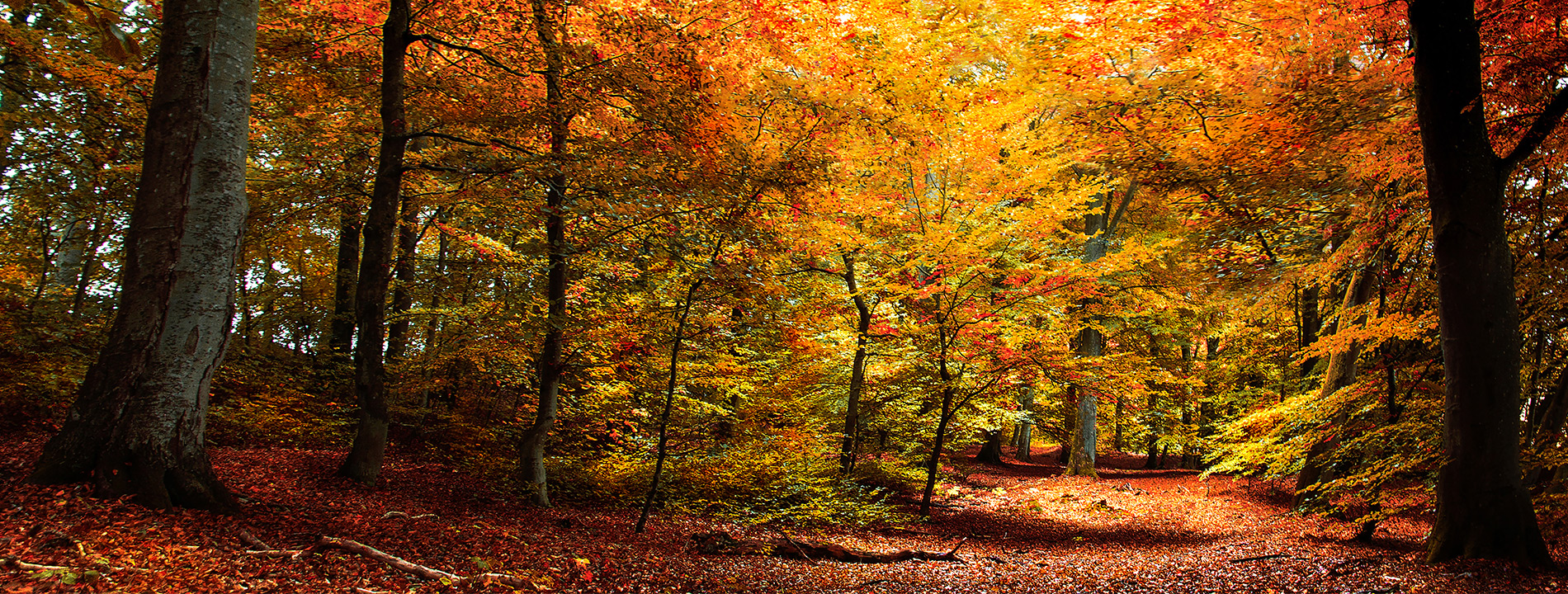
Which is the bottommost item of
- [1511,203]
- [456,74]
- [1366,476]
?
[1366,476]

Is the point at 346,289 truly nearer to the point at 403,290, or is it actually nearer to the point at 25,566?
the point at 403,290

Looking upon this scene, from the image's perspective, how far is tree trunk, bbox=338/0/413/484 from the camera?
661cm

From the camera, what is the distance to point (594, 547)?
21.3 feet

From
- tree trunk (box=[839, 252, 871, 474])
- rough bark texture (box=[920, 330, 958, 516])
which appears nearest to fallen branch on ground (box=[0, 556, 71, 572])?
rough bark texture (box=[920, 330, 958, 516])

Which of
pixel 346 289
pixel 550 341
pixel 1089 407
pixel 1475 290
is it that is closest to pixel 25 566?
pixel 550 341

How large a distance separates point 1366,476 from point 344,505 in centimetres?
878

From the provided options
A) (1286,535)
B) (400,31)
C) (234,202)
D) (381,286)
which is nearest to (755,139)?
(400,31)

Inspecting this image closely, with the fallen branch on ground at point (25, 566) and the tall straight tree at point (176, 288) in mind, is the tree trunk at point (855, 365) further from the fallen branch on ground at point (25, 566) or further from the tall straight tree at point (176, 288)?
the fallen branch on ground at point (25, 566)

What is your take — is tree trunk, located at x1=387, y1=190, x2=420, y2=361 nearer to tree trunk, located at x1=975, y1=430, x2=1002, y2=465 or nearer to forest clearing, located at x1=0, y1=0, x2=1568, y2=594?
forest clearing, located at x1=0, y1=0, x2=1568, y2=594

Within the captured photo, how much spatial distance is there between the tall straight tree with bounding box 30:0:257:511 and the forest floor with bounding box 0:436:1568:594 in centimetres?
24

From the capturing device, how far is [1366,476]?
5.93 metres

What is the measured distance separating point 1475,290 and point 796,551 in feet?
20.1

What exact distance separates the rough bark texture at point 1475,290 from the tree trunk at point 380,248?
840cm

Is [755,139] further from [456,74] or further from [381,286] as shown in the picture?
[381,286]
